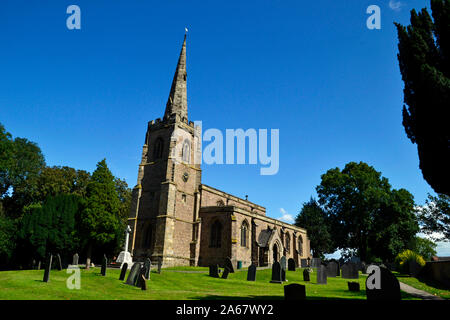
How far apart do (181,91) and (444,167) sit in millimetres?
30129

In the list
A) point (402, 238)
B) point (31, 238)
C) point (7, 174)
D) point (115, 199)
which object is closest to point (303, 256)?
point (402, 238)

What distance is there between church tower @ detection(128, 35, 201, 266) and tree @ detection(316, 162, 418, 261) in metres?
20.3

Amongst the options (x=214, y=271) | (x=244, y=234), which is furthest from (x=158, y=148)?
(x=214, y=271)

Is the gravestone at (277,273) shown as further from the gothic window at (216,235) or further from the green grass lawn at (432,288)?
the gothic window at (216,235)

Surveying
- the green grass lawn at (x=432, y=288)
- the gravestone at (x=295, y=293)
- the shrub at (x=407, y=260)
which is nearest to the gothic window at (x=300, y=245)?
the shrub at (x=407, y=260)

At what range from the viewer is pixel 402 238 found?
3806cm

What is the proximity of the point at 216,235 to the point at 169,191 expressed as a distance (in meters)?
6.88

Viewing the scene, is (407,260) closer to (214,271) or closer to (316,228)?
(214,271)

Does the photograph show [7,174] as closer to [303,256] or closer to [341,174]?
[303,256]

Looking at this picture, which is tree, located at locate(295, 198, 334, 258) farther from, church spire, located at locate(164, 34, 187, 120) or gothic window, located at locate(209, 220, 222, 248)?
church spire, located at locate(164, 34, 187, 120)

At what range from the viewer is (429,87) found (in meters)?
11.1

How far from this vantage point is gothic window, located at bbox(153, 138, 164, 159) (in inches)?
1299

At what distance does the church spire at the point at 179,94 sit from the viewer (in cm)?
3519

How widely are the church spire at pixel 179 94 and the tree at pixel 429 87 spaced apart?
1025 inches
